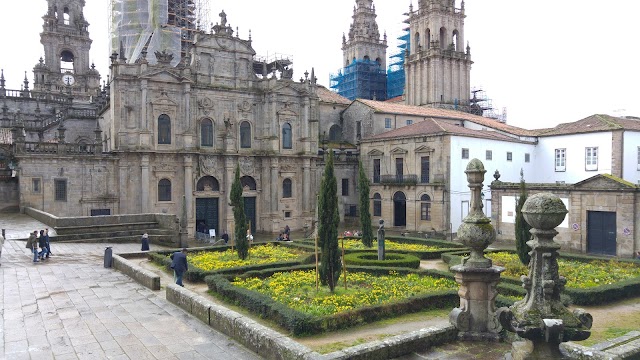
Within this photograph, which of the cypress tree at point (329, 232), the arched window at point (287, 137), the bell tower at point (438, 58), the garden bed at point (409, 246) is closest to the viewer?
the cypress tree at point (329, 232)

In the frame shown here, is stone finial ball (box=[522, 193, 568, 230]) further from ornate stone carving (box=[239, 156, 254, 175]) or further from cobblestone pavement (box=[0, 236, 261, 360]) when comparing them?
ornate stone carving (box=[239, 156, 254, 175])

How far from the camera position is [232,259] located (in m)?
20.5

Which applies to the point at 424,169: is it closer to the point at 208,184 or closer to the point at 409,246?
the point at 409,246

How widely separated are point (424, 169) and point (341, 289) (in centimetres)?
2749

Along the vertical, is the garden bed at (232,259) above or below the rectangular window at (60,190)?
below

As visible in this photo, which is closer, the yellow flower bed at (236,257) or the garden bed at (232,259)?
the garden bed at (232,259)

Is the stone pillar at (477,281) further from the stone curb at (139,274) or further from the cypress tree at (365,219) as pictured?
the cypress tree at (365,219)

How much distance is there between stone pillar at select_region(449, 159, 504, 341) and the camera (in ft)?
31.3

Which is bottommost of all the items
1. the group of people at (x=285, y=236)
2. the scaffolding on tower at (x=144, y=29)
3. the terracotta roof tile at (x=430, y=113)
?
the group of people at (x=285, y=236)

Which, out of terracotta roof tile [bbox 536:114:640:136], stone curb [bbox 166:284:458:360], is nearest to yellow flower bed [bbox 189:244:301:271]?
stone curb [bbox 166:284:458:360]

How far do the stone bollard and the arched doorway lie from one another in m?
36.3

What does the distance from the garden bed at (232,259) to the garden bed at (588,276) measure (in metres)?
6.76

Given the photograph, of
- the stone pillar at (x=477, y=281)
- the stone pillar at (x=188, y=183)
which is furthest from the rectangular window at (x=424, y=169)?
the stone pillar at (x=477, y=281)

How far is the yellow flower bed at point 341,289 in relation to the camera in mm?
12742
